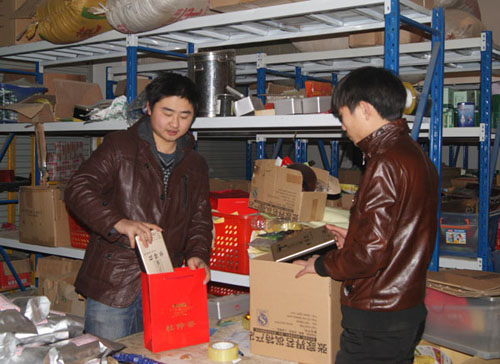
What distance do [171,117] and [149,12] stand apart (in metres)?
0.97

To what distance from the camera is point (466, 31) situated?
4.13 meters

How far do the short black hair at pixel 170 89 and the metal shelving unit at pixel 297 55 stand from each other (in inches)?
20.5

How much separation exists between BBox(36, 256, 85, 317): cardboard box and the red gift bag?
6.59ft

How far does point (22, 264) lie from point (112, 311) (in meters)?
Answer: 3.06

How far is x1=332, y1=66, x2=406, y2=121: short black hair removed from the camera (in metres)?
1.81

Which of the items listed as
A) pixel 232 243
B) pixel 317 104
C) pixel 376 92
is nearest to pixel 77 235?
pixel 232 243

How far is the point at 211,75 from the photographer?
10.7 ft

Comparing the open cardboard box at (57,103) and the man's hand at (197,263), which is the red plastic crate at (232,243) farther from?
the open cardboard box at (57,103)

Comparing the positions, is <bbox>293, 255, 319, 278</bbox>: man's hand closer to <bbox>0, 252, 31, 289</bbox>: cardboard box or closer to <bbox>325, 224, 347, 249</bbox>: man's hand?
<bbox>325, 224, 347, 249</bbox>: man's hand

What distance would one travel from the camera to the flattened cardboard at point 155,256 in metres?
2.12

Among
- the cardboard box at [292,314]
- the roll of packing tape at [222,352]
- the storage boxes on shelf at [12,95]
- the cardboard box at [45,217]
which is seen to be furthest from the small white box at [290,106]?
the storage boxes on shelf at [12,95]

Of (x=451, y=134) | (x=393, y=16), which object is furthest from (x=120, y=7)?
(x=451, y=134)

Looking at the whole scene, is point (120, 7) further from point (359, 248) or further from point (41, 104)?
point (359, 248)

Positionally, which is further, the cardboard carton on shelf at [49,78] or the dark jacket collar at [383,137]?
the cardboard carton on shelf at [49,78]
